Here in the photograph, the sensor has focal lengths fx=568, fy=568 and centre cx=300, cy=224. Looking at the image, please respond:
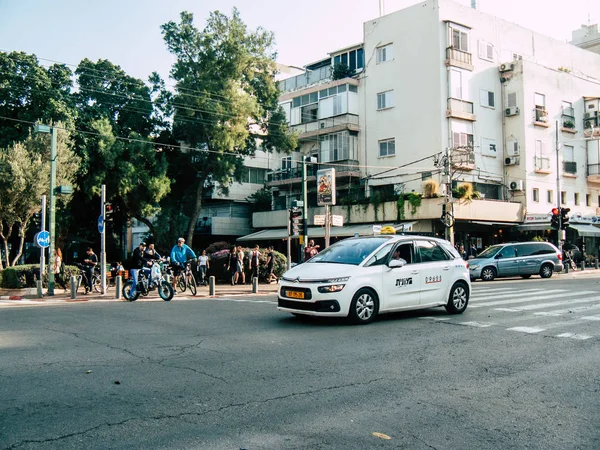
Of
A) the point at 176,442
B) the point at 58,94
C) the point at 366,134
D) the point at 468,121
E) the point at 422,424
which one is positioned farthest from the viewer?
the point at 366,134

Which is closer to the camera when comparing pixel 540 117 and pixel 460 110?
pixel 460 110

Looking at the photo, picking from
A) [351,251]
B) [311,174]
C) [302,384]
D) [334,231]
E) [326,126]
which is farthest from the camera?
[311,174]

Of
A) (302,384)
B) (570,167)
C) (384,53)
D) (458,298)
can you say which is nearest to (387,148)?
(384,53)

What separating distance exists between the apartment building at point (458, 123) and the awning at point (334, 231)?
655mm

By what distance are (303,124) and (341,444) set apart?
3994cm

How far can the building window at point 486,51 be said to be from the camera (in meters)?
39.0

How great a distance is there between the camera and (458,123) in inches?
1457

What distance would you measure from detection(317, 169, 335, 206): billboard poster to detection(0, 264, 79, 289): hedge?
1079cm

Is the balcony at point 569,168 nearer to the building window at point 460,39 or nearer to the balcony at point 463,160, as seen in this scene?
the balcony at point 463,160

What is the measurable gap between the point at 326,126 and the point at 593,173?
20.9 metres

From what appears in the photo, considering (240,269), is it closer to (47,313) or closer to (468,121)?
(47,313)

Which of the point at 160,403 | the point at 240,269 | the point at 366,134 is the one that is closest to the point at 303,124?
the point at 366,134

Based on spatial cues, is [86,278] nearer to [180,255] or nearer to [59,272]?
[59,272]

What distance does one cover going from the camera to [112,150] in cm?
3209
